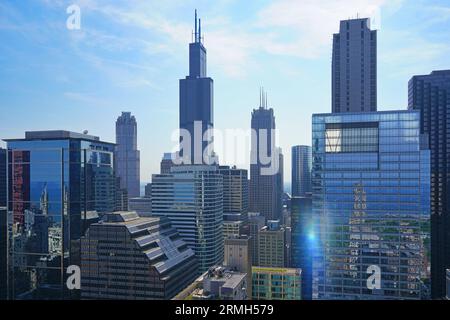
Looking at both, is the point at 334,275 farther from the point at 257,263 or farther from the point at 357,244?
the point at 257,263

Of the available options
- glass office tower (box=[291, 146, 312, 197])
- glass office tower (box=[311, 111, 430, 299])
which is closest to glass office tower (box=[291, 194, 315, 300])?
glass office tower (box=[291, 146, 312, 197])

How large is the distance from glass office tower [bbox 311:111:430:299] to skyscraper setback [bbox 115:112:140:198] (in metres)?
15.4

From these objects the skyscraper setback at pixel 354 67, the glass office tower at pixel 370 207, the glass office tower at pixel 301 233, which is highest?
the skyscraper setback at pixel 354 67

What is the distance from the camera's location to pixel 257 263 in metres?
35.1

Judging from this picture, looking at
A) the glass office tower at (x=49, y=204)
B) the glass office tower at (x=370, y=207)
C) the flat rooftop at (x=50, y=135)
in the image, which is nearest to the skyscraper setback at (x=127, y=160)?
the glass office tower at (x=49, y=204)

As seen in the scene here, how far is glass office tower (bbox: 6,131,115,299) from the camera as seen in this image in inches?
979

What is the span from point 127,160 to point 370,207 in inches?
809

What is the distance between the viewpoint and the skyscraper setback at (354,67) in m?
20.7

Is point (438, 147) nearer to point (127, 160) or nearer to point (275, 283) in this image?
point (275, 283)

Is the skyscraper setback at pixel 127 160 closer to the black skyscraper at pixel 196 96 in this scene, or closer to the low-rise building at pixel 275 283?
the low-rise building at pixel 275 283

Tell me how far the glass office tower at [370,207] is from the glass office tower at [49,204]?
1671 cm

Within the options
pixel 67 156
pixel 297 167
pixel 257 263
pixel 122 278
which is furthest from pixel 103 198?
pixel 297 167

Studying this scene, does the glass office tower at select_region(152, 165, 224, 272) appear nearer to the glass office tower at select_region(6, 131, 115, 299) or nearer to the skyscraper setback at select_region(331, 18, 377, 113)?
the glass office tower at select_region(6, 131, 115, 299)
